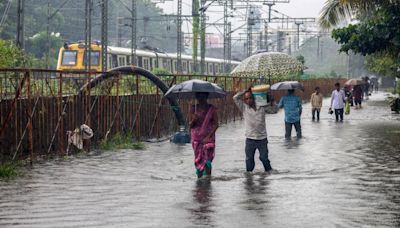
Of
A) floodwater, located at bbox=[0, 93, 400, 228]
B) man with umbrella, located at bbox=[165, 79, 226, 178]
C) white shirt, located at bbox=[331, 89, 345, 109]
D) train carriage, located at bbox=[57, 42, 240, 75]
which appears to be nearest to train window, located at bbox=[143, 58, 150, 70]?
train carriage, located at bbox=[57, 42, 240, 75]

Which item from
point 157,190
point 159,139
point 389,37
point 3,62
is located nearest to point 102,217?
point 157,190

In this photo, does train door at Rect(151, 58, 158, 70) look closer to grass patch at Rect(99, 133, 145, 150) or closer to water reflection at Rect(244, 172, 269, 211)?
grass patch at Rect(99, 133, 145, 150)

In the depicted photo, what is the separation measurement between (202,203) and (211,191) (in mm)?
1211

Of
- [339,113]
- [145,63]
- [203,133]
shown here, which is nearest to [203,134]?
[203,133]

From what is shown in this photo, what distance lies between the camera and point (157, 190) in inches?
448

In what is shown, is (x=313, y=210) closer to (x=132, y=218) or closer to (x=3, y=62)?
(x=132, y=218)

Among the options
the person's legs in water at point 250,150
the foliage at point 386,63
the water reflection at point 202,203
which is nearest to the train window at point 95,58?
the foliage at point 386,63

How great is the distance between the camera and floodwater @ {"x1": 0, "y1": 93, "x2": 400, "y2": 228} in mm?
8930

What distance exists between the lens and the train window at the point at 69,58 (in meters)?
39.5

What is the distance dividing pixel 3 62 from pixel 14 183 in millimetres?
7656

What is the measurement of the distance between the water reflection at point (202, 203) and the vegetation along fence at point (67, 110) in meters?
3.85

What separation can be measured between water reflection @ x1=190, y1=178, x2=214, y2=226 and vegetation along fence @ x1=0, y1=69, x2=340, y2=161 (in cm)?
385

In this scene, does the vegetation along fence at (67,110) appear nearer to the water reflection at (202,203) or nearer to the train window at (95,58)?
the water reflection at (202,203)

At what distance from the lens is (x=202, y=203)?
1009 cm
